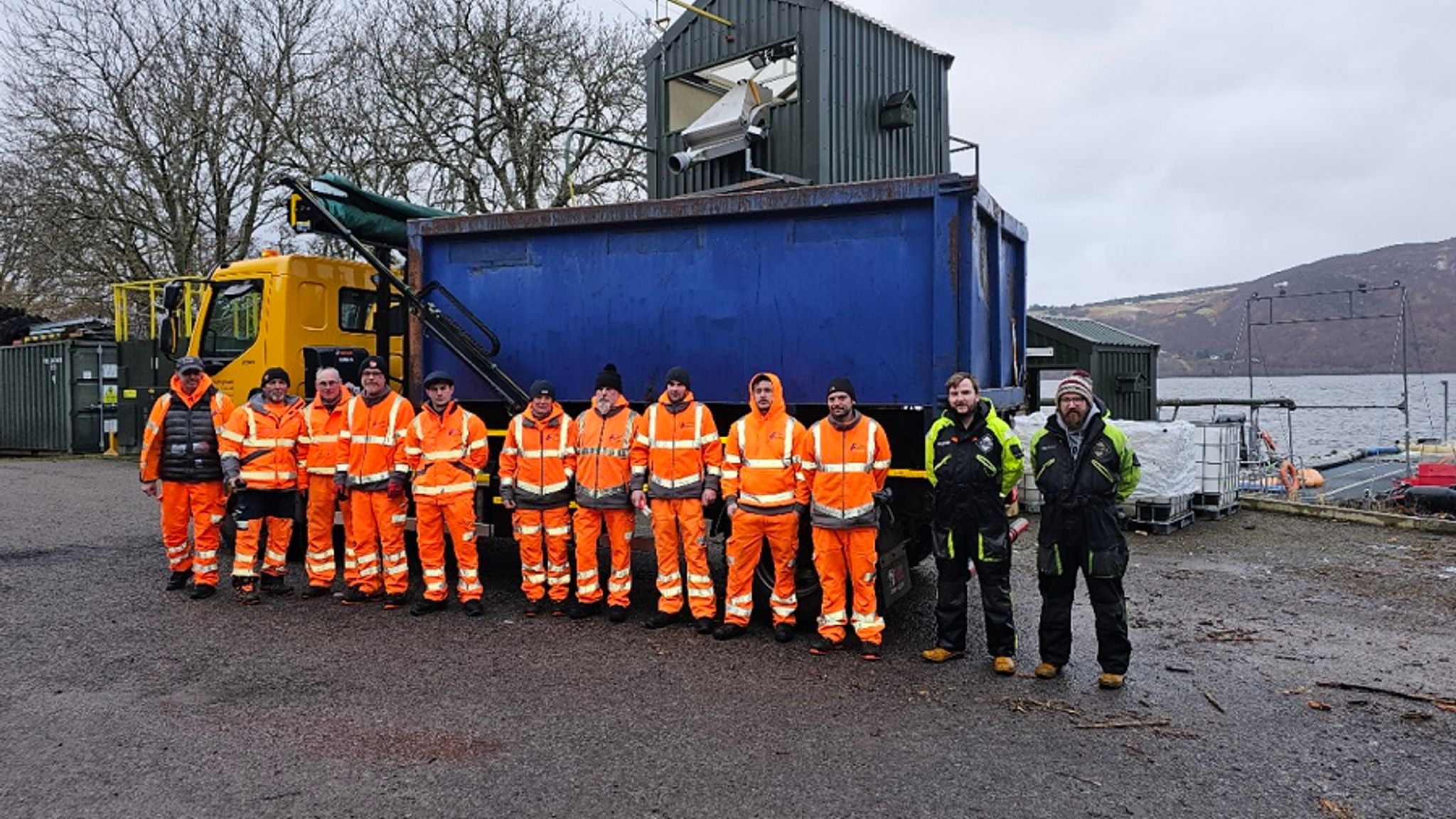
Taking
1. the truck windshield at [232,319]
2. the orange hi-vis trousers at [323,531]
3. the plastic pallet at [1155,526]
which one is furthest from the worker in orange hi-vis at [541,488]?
the plastic pallet at [1155,526]

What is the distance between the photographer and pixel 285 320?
7.83 m

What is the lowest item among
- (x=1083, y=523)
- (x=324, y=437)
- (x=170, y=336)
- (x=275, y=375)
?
(x=1083, y=523)

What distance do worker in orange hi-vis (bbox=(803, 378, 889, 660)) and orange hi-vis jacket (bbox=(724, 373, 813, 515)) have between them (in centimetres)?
9

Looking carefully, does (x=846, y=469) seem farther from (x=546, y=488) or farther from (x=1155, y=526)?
(x=1155, y=526)

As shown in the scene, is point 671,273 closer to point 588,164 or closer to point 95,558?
point 95,558

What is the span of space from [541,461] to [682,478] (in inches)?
37.4

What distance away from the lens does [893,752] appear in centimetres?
398

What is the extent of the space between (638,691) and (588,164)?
54.7 ft

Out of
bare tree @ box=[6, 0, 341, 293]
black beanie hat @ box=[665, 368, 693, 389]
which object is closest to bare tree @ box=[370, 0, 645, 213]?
bare tree @ box=[6, 0, 341, 293]

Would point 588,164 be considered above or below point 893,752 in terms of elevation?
above

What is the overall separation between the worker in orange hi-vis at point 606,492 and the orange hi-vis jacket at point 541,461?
0.28 feet

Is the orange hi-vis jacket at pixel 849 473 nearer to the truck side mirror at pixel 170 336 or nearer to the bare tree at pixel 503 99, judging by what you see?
the truck side mirror at pixel 170 336

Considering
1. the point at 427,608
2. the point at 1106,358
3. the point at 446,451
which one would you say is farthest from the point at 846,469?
the point at 1106,358

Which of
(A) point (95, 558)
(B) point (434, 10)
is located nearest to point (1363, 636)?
(A) point (95, 558)
